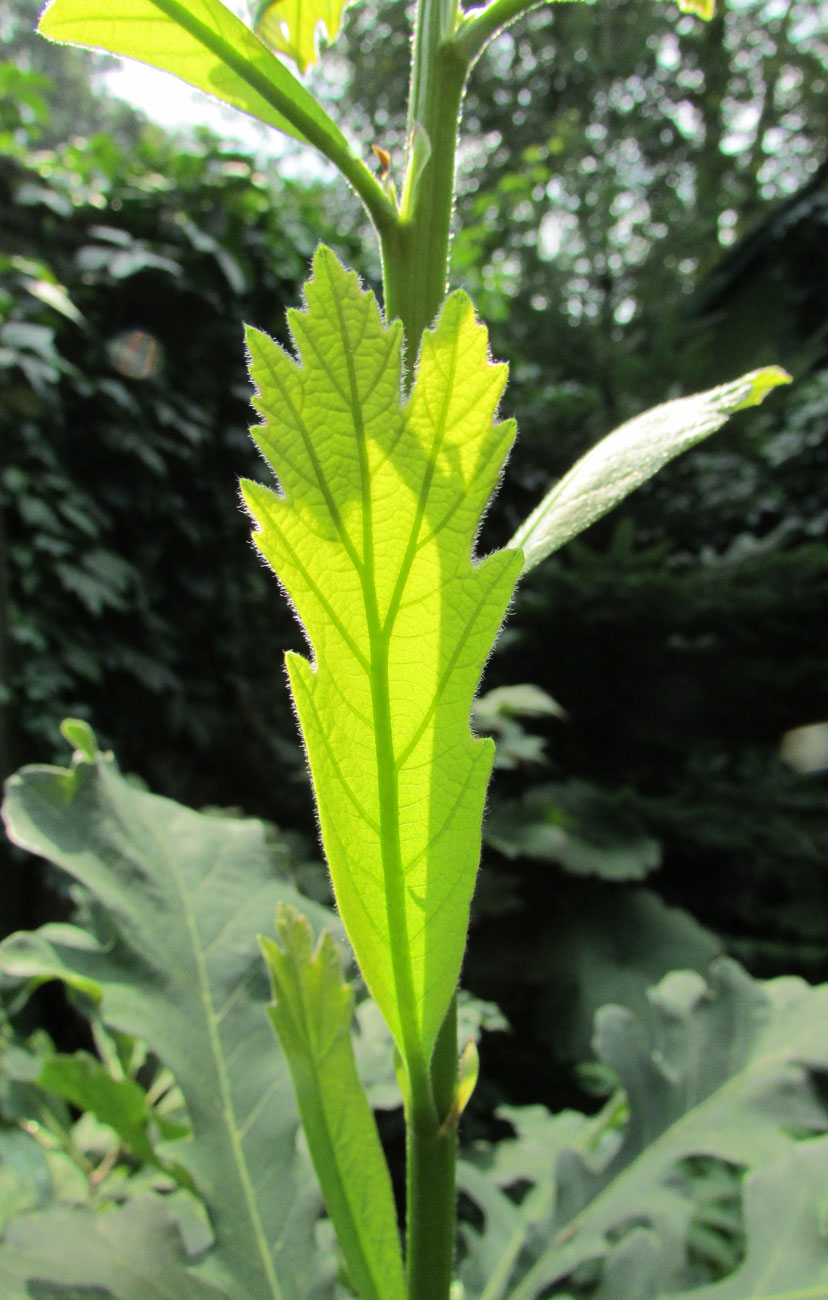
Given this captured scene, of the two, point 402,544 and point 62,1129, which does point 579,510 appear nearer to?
point 402,544

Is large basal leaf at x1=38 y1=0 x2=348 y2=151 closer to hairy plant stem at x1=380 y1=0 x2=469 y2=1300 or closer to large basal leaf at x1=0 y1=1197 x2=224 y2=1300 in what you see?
hairy plant stem at x1=380 y1=0 x2=469 y2=1300

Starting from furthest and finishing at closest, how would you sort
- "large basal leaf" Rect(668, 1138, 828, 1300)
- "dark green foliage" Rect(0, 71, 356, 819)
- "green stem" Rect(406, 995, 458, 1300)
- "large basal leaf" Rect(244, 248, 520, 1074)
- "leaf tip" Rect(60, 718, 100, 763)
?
"dark green foliage" Rect(0, 71, 356, 819) → "leaf tip" Rect(60, 718, 100, 763) → "large basal leaf" Rect(668, 1138, 828, 1300) → "green stem" Rect(406, 995, 458, 1300) → "large basal leaf" Rect(244, 248, 520, 1074)

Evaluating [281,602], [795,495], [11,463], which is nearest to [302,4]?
[11,463]

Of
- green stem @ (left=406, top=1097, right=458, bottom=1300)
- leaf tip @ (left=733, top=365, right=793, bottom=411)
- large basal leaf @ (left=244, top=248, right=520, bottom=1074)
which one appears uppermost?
leaf tip @ (left=733, top=365, right=793, bottom=411)

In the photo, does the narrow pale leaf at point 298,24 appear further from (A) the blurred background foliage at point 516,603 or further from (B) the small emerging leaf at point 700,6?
(A) the blurred background foliage at point 516,603

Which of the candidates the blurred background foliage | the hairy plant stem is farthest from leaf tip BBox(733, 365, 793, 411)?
the blurred background foliage

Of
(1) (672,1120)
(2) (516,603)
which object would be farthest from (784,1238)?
(2) (516,603)

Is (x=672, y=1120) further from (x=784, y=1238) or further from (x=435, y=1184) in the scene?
(x=435, y=1184)
